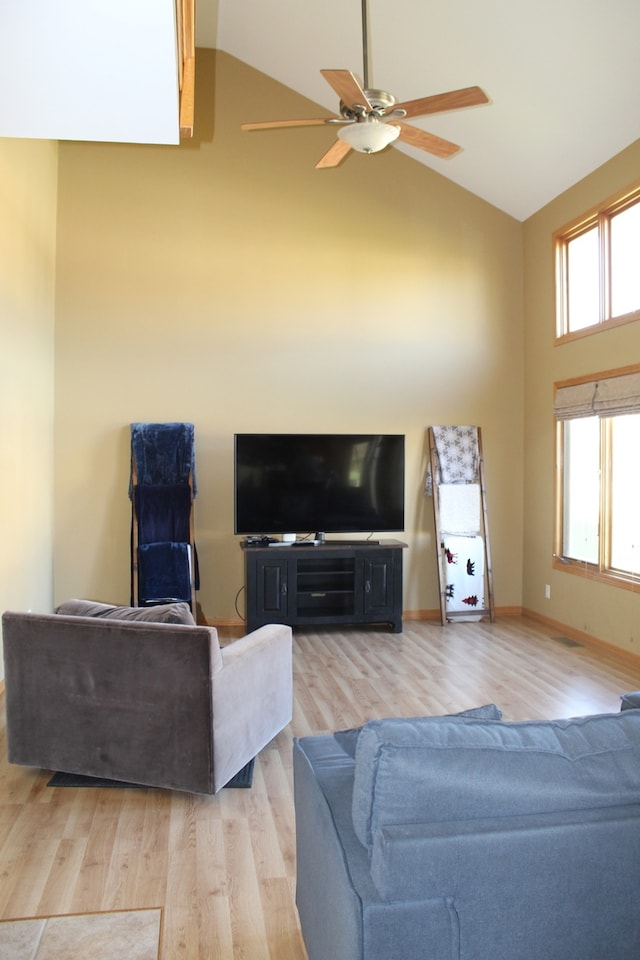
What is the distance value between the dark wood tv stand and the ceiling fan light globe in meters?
3.27

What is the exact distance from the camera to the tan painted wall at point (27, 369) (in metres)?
4.68

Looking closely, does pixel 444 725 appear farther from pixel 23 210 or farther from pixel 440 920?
pixel 23 210

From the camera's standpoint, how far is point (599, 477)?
18.9 feet

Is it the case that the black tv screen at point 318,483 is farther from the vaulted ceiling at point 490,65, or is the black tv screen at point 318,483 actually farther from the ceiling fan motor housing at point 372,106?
the ceiling fan motor housing at point 372,106

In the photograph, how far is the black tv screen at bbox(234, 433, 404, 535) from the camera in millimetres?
6188

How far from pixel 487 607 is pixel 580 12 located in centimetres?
465

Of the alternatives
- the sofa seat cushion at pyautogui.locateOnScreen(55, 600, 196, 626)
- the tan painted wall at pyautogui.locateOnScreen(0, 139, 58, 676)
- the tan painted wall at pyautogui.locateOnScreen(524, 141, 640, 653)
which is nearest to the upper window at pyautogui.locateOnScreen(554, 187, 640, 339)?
the tan painted wall at pyautogui.locateOnScreen(524, 141, 640, 653)

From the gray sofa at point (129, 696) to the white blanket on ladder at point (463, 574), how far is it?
11.8 feet

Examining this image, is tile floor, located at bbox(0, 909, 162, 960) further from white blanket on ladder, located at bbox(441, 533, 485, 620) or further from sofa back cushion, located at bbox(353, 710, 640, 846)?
white blanket on ladder, located at bbox(441, 533, 485, 620)

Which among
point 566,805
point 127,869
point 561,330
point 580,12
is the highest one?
point 580,12

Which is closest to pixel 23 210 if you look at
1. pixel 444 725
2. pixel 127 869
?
pixel 127 869

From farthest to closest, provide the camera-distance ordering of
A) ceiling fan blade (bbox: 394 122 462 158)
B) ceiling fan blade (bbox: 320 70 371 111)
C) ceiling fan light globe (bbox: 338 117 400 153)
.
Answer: ceiling fan blade (bbox: 394 122 462 158) → ceiling fan light globe (bbox: 338 117 400 153) → ceiling fan blade (bbox: 320 70 371 111)

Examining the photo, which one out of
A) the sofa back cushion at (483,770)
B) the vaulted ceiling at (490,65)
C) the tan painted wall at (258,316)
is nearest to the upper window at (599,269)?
the vaulted ceiling at (490,65)

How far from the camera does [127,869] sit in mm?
2605
